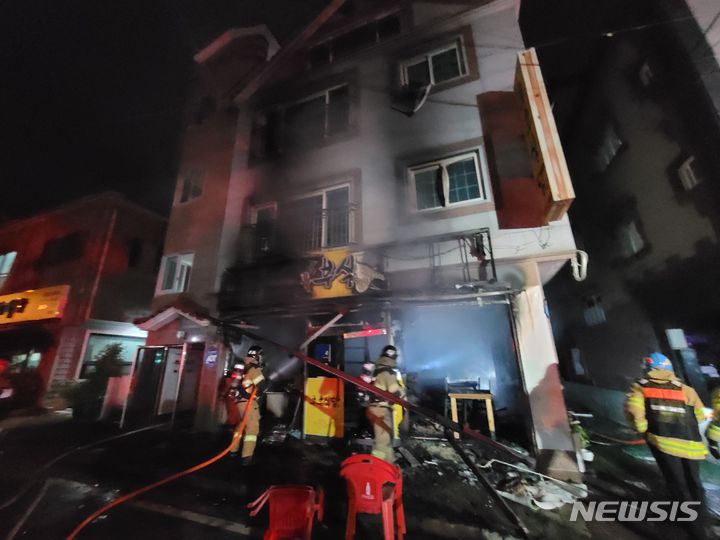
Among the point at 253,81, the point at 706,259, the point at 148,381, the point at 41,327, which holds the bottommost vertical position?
the point at 148,381

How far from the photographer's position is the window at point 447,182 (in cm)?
828

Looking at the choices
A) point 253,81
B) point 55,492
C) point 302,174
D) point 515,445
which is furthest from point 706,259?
point 253,81

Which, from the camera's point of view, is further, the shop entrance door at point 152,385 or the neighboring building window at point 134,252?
the neighboring building window at point 134,252

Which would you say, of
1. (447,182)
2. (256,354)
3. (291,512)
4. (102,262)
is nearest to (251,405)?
(256,354)

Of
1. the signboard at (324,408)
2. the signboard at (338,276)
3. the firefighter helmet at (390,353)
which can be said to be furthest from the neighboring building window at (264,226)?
the firefighter helmet at (390,353)

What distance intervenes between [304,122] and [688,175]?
1393 cm

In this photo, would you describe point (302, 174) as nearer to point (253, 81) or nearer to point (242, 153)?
point (242, 153)

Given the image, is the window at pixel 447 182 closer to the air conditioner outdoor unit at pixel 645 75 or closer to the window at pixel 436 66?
the window at pixel 436 66

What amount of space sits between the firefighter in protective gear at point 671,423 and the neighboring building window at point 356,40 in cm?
1378

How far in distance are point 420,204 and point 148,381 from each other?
12.1 m

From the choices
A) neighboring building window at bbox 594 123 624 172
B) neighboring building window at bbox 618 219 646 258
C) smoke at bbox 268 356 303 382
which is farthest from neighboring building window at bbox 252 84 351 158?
neighboring building window at bbox 618 219 646 258

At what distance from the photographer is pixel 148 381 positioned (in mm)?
10461

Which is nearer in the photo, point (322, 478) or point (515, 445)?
point (322, 478)

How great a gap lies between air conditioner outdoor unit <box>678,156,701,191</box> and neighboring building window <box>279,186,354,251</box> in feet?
34.6
